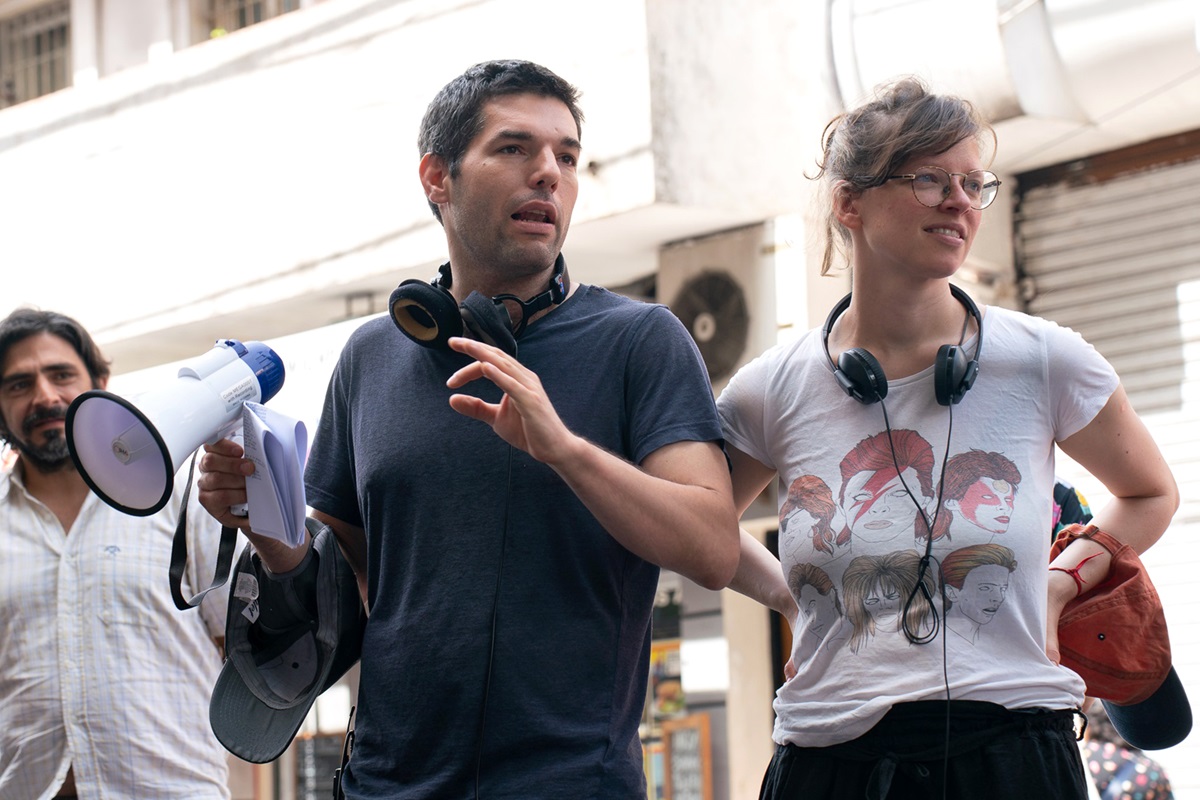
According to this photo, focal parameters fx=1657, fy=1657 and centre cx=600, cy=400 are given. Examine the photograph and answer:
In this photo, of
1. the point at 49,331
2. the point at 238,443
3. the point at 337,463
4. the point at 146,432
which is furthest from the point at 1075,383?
the point at 49,331

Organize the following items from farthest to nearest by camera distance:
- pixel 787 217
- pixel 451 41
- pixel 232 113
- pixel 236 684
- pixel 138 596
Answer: pixel 232 113 < pixel 451 41 < pixel 787 217 < pixel 138 596 < pixel 236 684

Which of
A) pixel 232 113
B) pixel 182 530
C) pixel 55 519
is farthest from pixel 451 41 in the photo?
pixel 182 530

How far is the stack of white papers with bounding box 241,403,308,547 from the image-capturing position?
3.08 meters

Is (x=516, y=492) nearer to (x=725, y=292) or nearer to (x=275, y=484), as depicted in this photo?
(x=275, y=484)

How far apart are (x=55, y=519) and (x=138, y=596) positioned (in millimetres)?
407

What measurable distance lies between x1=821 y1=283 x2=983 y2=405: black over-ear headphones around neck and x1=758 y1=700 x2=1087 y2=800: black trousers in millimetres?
596

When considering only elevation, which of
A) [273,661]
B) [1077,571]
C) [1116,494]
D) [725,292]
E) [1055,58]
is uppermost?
[1055,58]

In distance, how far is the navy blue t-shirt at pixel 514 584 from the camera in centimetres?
298

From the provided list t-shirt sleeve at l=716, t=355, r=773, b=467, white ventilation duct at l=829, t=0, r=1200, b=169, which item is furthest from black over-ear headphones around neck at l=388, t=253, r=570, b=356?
Result: white ventilation duct at l=829, t=0, r=1200, b=169

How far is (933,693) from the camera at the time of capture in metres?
3.03

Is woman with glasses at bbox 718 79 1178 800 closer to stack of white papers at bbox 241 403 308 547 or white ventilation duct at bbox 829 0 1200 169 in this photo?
stack of white papers at bbox 241 403 308 547

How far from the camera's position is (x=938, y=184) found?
10.7 ft

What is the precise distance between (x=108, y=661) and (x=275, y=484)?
1.83 meters

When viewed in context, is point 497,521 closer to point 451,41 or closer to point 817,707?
point 817,707
